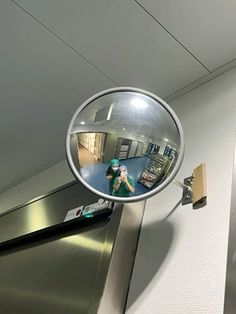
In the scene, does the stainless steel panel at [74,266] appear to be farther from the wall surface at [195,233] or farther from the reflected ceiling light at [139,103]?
the reflected ceiling light at [139,103]

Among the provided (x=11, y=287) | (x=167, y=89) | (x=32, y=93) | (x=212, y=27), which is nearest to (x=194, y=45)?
(x=212, y=27)

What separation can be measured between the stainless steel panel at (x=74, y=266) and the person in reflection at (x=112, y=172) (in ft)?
0.56

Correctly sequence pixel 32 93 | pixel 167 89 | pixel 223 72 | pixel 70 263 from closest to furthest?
1. pixel 70 263
2. pixel 223 72
3. pixel 167 89
4. pixel 32 93

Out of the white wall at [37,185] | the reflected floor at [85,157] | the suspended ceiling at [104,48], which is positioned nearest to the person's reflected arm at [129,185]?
the reflected floor at [85,157]

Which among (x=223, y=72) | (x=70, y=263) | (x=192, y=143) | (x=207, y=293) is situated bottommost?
(x=207, y=293)

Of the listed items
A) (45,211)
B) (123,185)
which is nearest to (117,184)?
(123,185)

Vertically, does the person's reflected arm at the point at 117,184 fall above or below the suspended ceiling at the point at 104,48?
below

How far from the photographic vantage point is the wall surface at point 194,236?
0.72m

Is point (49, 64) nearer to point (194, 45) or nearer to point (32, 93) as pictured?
point (32, 93)

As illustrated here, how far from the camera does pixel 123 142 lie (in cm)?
91

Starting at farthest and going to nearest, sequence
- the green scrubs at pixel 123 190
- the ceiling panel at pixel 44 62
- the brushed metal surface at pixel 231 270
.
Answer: the ceiling panel at pixel 44 62
the green scrubs at pixel 123 190
the brushed metal surface at pixel 231 270

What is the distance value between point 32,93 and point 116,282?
95cm

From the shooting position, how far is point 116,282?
2.89ft

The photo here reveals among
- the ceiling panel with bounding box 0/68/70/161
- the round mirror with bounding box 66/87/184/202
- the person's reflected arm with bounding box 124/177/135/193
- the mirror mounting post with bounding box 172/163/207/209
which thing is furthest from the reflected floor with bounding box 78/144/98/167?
the ceiling panel with bounding box 0/68/70/161
